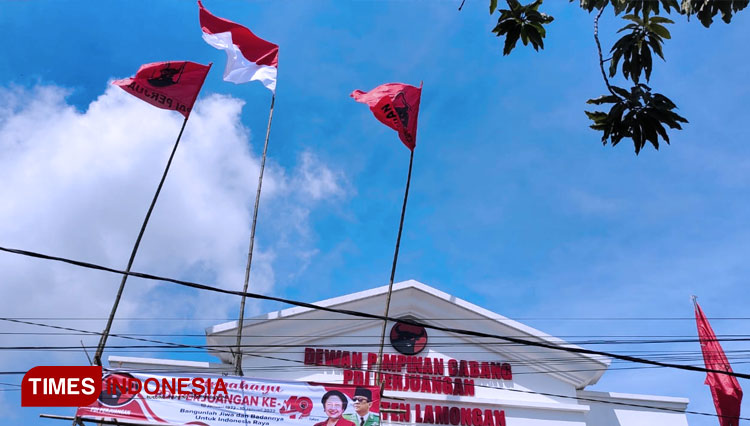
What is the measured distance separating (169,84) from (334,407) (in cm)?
1017

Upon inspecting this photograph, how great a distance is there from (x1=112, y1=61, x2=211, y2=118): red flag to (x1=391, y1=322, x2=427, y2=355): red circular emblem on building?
29.7 feet

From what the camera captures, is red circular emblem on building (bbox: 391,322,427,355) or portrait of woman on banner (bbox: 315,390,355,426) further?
red circular emblem on building (bbox: 391,322,427,355)

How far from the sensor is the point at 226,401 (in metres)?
→ 14.6

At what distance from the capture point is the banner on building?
14.2 metres

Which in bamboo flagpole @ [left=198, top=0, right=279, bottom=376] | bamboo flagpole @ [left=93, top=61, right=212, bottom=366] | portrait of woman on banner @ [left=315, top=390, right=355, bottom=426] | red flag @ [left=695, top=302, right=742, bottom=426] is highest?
bamboo flagpole @ [left=198, top=0, right=279, bottom=376]

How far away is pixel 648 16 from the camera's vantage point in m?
5.95

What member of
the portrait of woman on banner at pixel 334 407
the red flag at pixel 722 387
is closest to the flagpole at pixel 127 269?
the portrait of woman on banner at pixel 334 407

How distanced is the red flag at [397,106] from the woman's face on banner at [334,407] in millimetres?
7833

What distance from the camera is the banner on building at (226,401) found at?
14.2 meters

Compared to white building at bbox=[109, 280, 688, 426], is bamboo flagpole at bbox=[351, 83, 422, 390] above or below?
above

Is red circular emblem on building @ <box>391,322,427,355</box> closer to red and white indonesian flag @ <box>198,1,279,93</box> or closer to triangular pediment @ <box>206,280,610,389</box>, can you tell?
triangular pediment @ <box>206,280,610,389</box>

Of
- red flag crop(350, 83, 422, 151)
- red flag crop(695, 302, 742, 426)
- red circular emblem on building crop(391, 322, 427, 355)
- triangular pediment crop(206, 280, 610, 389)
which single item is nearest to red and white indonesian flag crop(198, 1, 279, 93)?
red flag crop(350, 83, 422, 151)

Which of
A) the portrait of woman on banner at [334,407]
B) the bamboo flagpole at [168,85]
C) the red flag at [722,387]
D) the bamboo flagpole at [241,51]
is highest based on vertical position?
the bamboo flagpole at [241,51]

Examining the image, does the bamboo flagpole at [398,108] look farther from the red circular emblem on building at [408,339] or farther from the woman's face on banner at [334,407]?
the woman's face on banner at [334,407]
